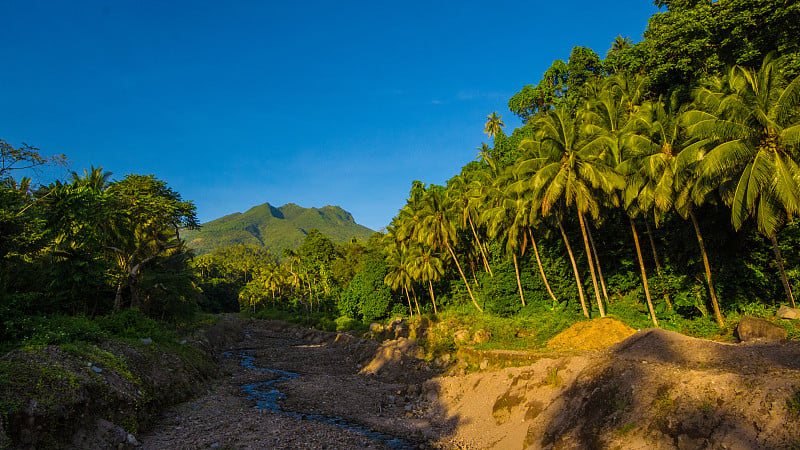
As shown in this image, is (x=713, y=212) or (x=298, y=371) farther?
(x=298, y=371)

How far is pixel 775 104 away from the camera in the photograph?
617 inches

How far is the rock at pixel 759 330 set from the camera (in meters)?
16.1

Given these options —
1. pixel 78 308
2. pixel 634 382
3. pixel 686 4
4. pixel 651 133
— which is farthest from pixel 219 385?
pixel 686 4

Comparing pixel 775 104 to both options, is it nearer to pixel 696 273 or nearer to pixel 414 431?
pixel 696 273

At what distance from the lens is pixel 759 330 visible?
1680 cm

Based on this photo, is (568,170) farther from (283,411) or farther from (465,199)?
(283,411)

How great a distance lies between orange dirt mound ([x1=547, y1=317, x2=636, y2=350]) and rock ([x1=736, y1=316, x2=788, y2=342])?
4.94m

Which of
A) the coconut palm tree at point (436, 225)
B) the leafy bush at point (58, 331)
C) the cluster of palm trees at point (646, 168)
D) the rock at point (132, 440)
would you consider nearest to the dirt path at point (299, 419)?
the rock at point (132, 440)

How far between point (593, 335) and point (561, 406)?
360 inches

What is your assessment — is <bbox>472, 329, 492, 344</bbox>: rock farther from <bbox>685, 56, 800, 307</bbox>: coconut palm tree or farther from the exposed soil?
<bbox>685, 56, 800, 307</bbox>: coconut palm tree

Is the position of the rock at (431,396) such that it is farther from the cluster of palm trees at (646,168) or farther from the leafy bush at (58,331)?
the leafy bush at (58,331)

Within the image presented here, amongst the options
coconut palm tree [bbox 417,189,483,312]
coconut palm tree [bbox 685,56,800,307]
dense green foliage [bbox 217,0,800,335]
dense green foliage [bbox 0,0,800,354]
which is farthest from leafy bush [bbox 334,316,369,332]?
coconut palm tree [bbox 685,56,800,307]

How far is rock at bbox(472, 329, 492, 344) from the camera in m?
28.0

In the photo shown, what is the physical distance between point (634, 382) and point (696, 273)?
17.3 m
